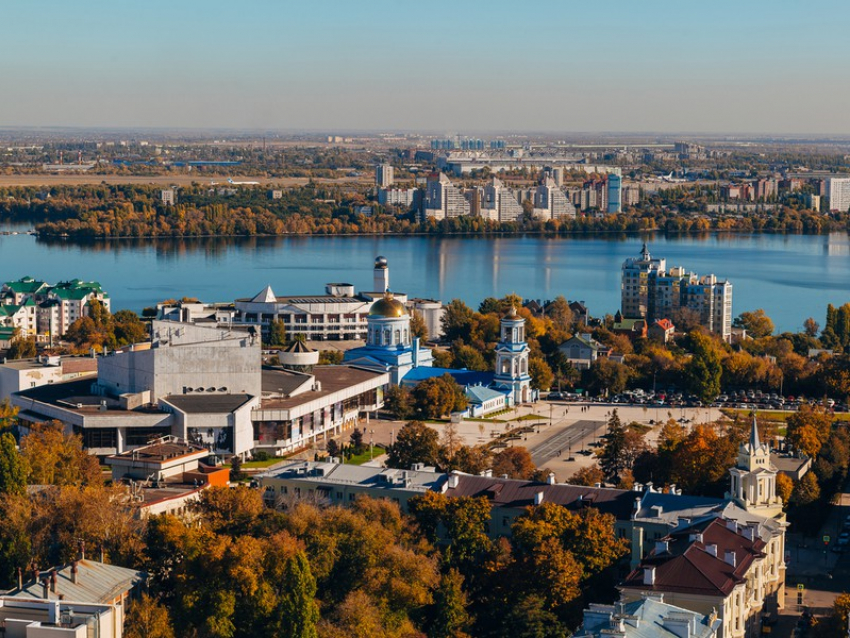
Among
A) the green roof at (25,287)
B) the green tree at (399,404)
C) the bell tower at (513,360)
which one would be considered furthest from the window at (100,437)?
the green roof at (25,287)

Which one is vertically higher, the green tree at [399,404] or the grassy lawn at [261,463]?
the green tree at [399,404]

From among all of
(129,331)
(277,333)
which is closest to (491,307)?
(277,333)

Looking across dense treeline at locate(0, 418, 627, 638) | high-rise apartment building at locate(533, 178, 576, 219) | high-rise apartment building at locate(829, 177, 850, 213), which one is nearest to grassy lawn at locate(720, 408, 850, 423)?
dense treeline at locate(0, 418, 627, 638)

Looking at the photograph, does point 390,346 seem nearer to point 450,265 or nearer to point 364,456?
point 364,456

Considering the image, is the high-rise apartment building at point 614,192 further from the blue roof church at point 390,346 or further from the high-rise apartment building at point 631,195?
the blue roof church at point 390,346

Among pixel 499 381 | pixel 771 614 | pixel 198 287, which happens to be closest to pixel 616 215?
pixel 198 287

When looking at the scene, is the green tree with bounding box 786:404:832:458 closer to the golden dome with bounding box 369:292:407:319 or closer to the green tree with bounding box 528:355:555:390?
the green tree with bounding box 528:355:555:390

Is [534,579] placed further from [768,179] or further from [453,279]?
[768,179]
